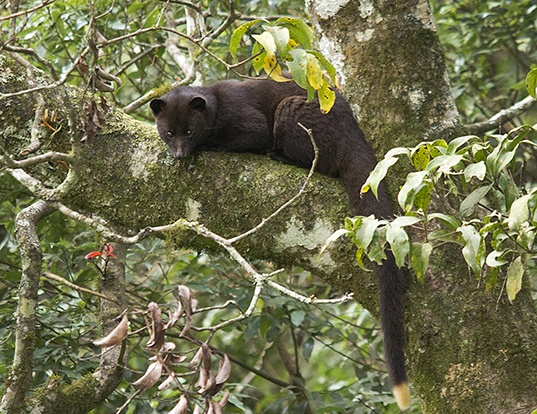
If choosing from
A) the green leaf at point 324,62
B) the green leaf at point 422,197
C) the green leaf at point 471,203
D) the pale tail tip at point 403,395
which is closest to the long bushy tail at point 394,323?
the pale tail tip at point 403,395

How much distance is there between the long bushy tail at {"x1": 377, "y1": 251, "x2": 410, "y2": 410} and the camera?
2992 mm

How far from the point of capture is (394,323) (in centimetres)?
299

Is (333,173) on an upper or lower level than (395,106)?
lower

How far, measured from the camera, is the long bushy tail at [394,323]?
2992mm

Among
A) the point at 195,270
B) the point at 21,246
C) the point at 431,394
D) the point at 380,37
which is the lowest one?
the point at 195,270

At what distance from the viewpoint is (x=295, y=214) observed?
3.13m

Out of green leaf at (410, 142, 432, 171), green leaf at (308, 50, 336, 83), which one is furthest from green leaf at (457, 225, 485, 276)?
green leaf at (308, 50, 336, 83)

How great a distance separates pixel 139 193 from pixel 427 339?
1368 millimetres

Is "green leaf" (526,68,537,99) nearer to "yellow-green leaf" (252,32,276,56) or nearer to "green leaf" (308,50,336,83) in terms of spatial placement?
"green leaf" (308,50,336,83)

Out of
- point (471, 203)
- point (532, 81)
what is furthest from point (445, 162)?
point (532, 81)

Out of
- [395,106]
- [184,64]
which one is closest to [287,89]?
[184,64]

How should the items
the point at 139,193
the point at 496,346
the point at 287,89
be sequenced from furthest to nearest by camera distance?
the point at 287,89
the point at 139,193
the point at 496,346

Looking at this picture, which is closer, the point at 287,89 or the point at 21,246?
the point at 21,246

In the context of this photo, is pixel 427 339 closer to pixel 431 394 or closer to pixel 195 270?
pixel 431 394
